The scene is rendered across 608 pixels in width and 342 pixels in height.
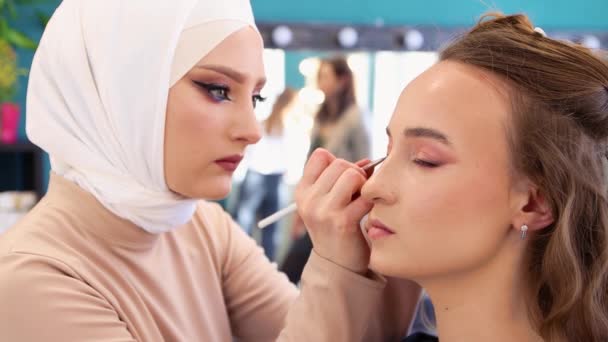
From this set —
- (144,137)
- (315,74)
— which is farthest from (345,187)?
(315,74)

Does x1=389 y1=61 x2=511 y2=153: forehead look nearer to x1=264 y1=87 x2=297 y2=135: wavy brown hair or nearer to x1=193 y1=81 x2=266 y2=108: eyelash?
x1=193 y1=81 x2=266 y2=108: eyelash

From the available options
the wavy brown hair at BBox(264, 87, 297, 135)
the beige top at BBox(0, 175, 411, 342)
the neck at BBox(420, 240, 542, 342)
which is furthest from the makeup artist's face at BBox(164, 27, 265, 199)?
the wavy brown hair at BBox(264, 87, 297, 135)

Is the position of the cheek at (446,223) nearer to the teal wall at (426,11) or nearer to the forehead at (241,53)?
the forehead at (241,53)

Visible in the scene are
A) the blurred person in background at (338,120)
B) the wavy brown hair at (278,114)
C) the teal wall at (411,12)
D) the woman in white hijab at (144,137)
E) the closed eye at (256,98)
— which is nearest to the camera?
the woman in white hijab at (144,137)

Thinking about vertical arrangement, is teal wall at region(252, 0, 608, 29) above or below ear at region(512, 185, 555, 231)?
above

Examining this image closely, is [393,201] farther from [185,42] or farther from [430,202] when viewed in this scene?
[185,42]

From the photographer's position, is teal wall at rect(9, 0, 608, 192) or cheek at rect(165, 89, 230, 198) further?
teal wall at rect(9, 0, 608, 192)

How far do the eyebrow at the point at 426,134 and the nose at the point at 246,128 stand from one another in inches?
8.2

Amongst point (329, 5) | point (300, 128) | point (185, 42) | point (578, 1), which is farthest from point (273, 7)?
point (185, 42)

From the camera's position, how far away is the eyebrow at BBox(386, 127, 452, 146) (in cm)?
87

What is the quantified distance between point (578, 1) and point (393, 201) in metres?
3.73

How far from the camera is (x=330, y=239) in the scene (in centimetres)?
92

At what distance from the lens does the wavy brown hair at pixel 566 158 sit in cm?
85

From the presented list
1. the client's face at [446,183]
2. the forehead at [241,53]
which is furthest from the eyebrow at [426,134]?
the forehead at [241,53]
